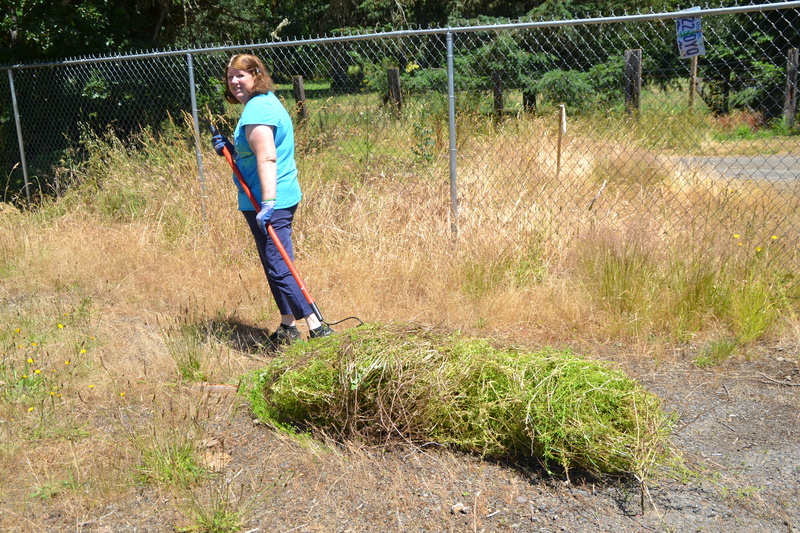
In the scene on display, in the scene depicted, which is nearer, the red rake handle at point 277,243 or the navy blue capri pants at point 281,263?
the red rake handle at point 277,243

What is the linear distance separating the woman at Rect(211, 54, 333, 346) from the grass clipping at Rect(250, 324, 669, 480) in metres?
0.75

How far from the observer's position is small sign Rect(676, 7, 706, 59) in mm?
4336

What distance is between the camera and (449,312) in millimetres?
4824

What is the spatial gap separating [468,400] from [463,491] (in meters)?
0.42

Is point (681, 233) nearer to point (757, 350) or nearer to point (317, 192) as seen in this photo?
point (757, 350)

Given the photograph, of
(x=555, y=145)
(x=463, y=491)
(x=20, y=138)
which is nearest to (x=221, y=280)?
(x=555, y=145)

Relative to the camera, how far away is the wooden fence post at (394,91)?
6.37 meters

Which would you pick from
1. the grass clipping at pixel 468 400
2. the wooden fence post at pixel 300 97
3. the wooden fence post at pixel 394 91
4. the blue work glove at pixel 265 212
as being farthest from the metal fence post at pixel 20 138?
the grass clipping at pixel 468 400

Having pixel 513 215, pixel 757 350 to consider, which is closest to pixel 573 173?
pixel 513 215

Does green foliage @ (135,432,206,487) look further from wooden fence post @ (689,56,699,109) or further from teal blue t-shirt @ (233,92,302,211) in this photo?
wooden fence post @ (689,56,699,109)

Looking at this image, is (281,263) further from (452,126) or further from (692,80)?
(692,80)

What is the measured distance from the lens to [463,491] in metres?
2.93

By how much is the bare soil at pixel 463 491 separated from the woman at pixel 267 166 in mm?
1052

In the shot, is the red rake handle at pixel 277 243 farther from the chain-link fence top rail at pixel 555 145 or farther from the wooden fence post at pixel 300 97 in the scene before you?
the wooden fence post at pixel 300 97
